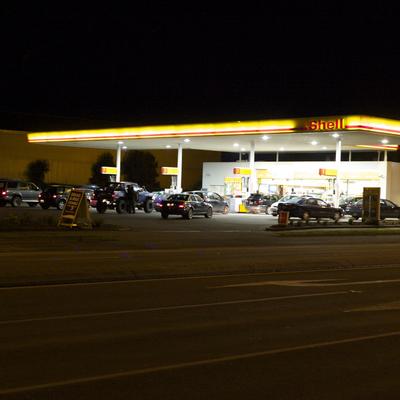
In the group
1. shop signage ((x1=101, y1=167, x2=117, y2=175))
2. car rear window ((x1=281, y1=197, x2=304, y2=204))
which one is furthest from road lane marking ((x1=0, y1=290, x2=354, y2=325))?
shop signage ((x1=101, y1=167, x2=117, y2=175))

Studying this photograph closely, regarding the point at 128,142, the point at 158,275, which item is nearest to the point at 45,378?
the point at 158,275

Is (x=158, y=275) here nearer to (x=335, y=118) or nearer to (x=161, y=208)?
(x=161, y=208)

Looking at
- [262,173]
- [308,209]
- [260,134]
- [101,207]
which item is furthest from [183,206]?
[262,173]

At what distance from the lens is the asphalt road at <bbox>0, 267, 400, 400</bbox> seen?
286 inches

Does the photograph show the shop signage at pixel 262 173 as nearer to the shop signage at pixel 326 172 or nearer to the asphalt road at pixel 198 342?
the shop signage at pixel 326 172

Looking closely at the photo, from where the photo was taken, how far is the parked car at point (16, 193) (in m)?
48.5

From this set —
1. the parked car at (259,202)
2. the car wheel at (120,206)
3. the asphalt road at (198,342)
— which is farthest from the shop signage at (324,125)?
the asphalt road at (198,342)

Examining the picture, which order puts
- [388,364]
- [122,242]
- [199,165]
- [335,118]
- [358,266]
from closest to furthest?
[388,364]
[358,266]
[122,242]
[335,118]
[199,165]

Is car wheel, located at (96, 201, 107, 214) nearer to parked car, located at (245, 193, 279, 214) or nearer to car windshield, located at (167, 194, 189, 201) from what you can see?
car windshield, located at (167, 194, 189, 201)

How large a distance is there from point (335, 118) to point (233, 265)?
29534mm

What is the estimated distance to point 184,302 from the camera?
43.5ft

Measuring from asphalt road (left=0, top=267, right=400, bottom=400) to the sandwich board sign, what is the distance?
14520 mm

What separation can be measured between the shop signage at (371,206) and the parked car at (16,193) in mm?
21028

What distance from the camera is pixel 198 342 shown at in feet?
31.2
